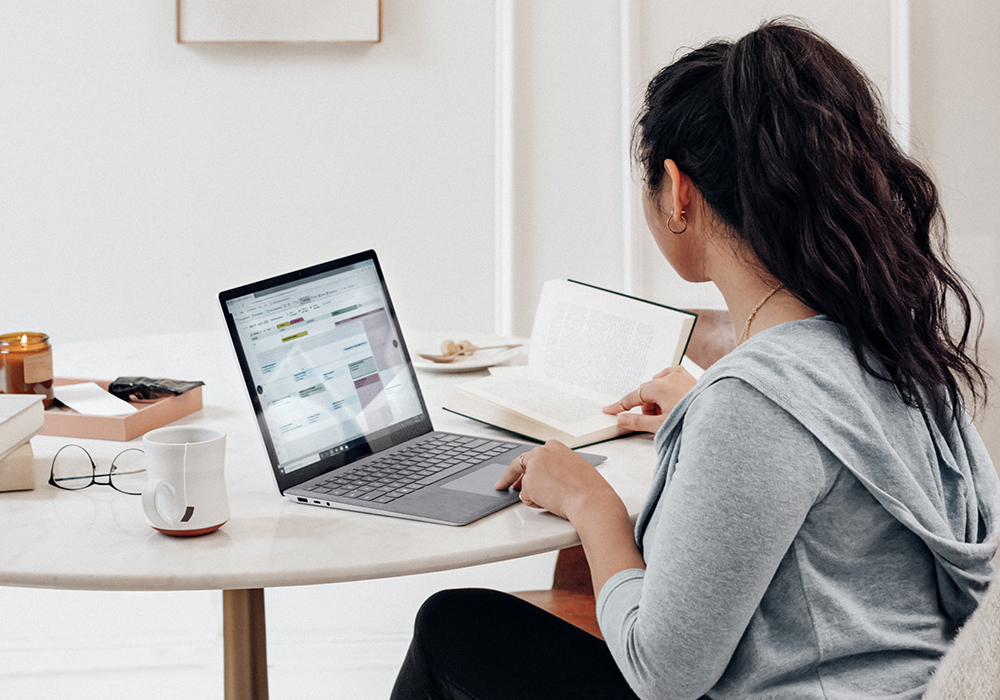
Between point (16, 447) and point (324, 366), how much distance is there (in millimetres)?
353

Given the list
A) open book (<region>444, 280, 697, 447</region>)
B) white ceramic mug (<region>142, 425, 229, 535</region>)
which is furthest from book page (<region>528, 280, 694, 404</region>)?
white ceramic mug (<region>142, 425, 229, 535</region>)

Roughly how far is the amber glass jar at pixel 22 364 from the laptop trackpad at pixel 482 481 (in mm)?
614

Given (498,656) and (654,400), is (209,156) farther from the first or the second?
(498,656)

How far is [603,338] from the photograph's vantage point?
4.70ft

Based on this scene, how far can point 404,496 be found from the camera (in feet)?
3.31

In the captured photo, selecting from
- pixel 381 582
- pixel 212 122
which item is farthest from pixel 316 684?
pixel 212 122

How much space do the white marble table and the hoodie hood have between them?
0.61 feet

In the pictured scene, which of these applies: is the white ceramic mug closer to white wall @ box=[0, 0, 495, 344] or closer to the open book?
the open book

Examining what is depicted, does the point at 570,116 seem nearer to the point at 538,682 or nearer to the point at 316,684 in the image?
the point at 316,684

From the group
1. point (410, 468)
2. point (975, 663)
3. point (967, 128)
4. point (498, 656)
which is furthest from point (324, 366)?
point (967, 128)

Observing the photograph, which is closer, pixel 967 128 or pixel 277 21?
pixel 277 21

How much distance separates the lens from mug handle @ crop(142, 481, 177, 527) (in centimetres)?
86

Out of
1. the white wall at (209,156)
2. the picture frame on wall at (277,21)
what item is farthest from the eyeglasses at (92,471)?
the picture frame on wall at (277,21)

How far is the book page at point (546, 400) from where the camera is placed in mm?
1253
